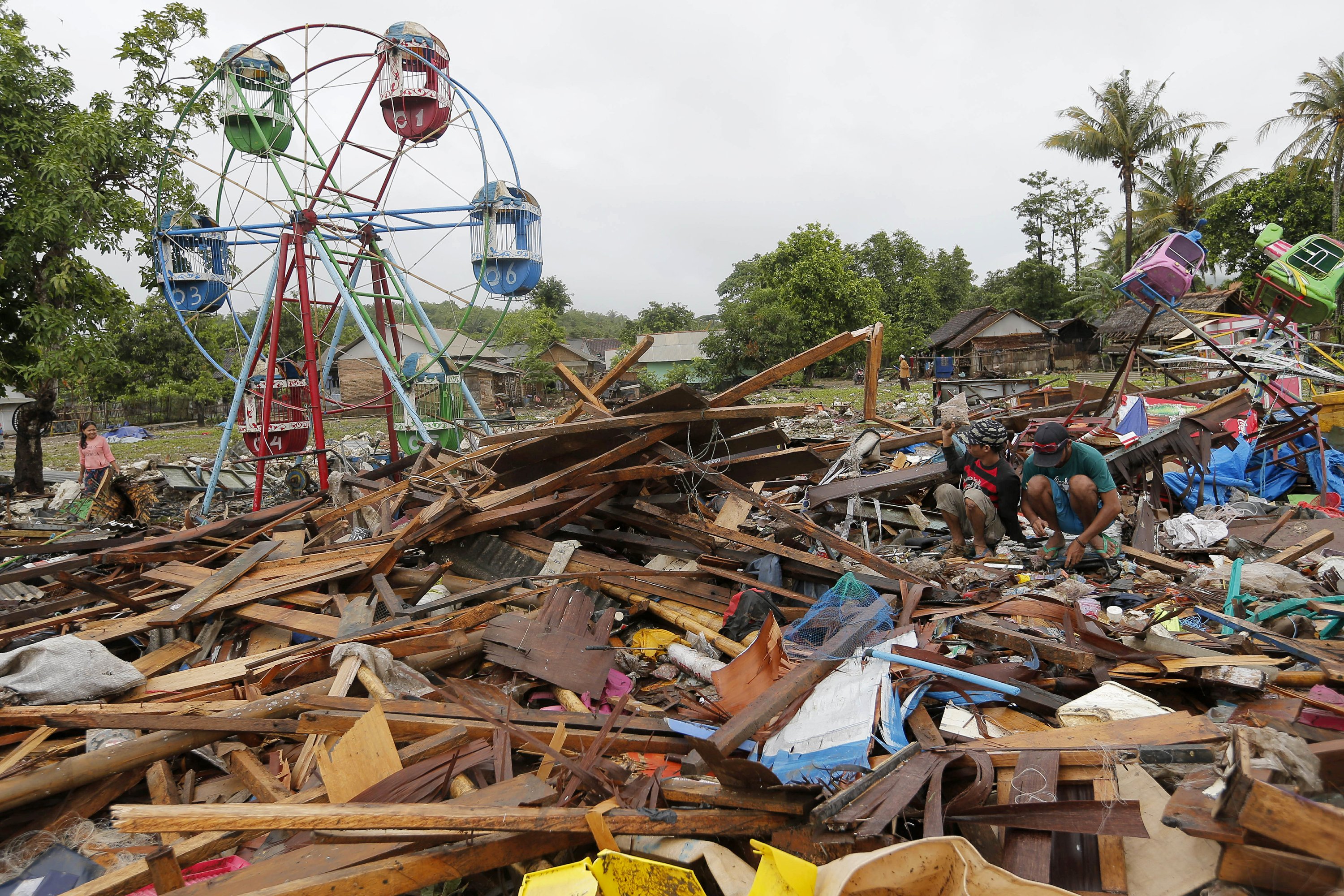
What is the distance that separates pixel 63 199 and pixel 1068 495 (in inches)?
512

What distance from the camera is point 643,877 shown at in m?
2.08

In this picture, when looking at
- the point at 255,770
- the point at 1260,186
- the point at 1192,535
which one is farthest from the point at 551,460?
the point at 1260,186

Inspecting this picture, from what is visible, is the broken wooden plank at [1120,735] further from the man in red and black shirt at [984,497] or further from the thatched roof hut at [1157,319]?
the thatched roof hut at [1157,319]

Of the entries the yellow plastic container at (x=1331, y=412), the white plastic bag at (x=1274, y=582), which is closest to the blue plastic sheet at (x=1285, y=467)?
the yellow plastic container at (x=1331, y=412)

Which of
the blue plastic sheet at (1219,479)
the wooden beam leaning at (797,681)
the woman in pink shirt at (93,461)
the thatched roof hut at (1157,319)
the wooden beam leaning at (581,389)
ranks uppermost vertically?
the thatched roof hut at (1157,319)

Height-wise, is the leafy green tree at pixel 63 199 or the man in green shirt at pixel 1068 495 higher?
the leafy green tree at pixel 63 199

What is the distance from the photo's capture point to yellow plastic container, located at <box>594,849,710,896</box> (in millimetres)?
2062

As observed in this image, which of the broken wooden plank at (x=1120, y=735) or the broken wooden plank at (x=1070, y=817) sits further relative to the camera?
the broken wooden plank at (x=1120, y=735)

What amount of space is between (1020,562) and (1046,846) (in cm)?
343

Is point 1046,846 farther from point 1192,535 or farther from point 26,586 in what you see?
point 26,586

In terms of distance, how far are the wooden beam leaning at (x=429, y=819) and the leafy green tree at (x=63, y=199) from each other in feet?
35.7

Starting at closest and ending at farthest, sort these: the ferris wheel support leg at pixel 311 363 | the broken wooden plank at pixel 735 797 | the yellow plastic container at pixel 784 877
Result: the yellow plastic container at pixel 784 877 → the broken wooden plank at pixel 735 797 → the ferris wheel support leg at pixel 311 363

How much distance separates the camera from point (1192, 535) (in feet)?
17.5

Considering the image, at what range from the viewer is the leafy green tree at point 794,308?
125ft
